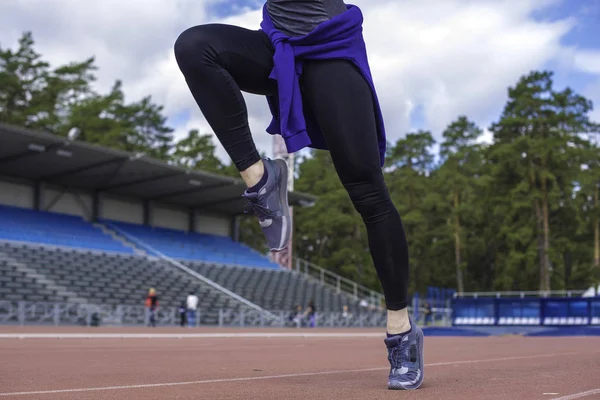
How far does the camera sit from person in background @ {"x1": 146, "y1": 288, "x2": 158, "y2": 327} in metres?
22.8

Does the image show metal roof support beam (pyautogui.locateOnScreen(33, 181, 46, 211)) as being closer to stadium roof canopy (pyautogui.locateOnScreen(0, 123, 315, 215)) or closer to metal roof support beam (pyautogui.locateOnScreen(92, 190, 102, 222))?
stadium roof canopy (pyautogui.locateOnScreen(0, 123, 315, 215))

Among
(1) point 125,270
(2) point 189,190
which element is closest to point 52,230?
(1) point 125,270

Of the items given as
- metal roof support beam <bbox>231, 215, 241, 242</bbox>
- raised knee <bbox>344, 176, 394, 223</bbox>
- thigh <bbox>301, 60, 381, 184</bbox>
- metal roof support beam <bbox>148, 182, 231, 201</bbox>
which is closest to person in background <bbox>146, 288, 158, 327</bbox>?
metal roof support beam <bbox>148, 182, 231, 201</bbox>

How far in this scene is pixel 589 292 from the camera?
103 feet

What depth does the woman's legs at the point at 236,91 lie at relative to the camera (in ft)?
9.07

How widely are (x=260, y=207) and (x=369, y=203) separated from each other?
412 millimetres

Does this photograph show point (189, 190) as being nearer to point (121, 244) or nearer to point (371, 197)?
point (121, 244)

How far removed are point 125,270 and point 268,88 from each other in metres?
25.2

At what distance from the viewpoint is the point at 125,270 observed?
89.1 feet

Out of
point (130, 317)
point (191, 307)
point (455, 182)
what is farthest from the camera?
point (455, 182)

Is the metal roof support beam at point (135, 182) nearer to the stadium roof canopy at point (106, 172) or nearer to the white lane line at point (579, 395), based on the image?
the stadium roof canopy at point (106, 172)

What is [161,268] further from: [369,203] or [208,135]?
[208,135]

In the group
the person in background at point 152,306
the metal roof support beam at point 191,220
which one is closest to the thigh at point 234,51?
the person in background at point 152,306

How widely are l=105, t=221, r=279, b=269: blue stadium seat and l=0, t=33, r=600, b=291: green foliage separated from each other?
49.2 feet
